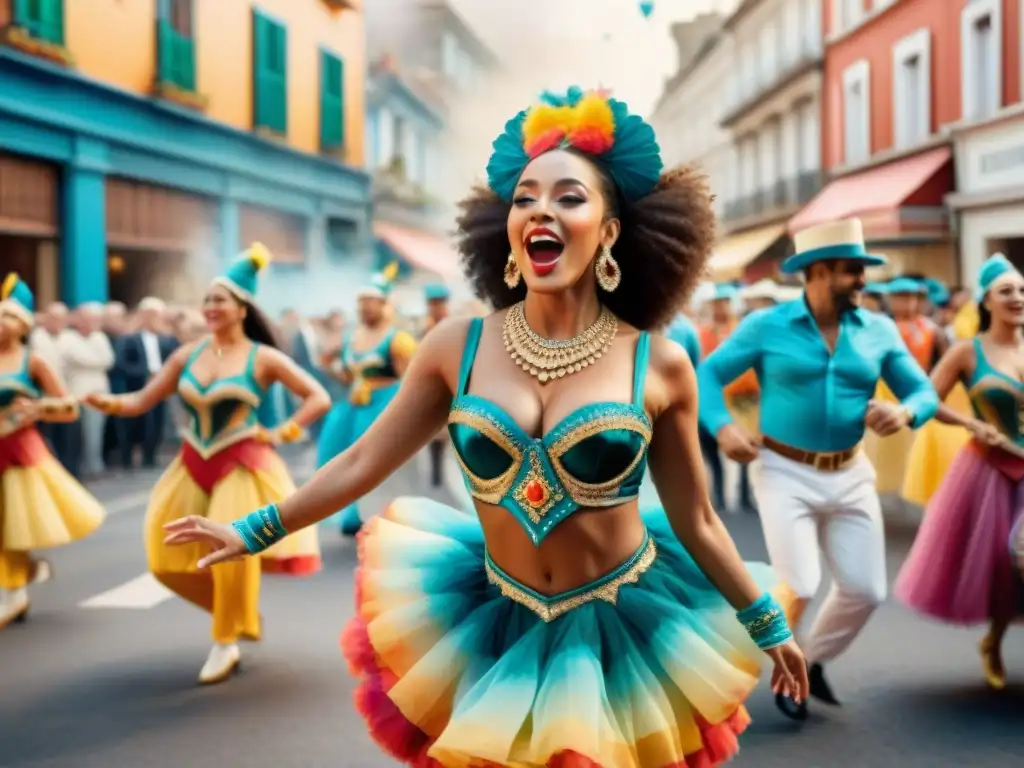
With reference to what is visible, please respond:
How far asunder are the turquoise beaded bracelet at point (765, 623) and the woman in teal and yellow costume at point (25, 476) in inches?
199

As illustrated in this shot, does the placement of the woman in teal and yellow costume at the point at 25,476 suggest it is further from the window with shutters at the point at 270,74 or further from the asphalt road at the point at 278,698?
the window with shutters at the point at 270,74

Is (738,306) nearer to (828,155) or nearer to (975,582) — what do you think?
(975,582)

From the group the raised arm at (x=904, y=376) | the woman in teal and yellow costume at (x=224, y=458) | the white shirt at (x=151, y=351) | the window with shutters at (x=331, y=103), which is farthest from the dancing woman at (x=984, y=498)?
the window with shutters at (x=331, y=103)

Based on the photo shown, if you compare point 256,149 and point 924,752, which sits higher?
point 256,149

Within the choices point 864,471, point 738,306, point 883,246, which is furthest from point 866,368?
point 883,246

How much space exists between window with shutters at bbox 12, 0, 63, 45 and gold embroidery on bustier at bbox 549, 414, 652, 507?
15.2 m

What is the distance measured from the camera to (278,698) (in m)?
5.96

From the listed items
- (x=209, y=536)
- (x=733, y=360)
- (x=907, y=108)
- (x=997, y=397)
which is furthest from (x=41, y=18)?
(x=907, y=108)

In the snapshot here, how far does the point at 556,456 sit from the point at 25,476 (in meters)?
5.32

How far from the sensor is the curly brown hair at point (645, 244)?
11.9ft

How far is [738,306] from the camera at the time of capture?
15.0 metres

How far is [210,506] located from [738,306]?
31.1ft

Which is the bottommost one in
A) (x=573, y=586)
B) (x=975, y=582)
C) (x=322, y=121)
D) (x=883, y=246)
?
(x=975, y=582)

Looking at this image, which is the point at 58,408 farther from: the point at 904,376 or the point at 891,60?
the point at 891,60
